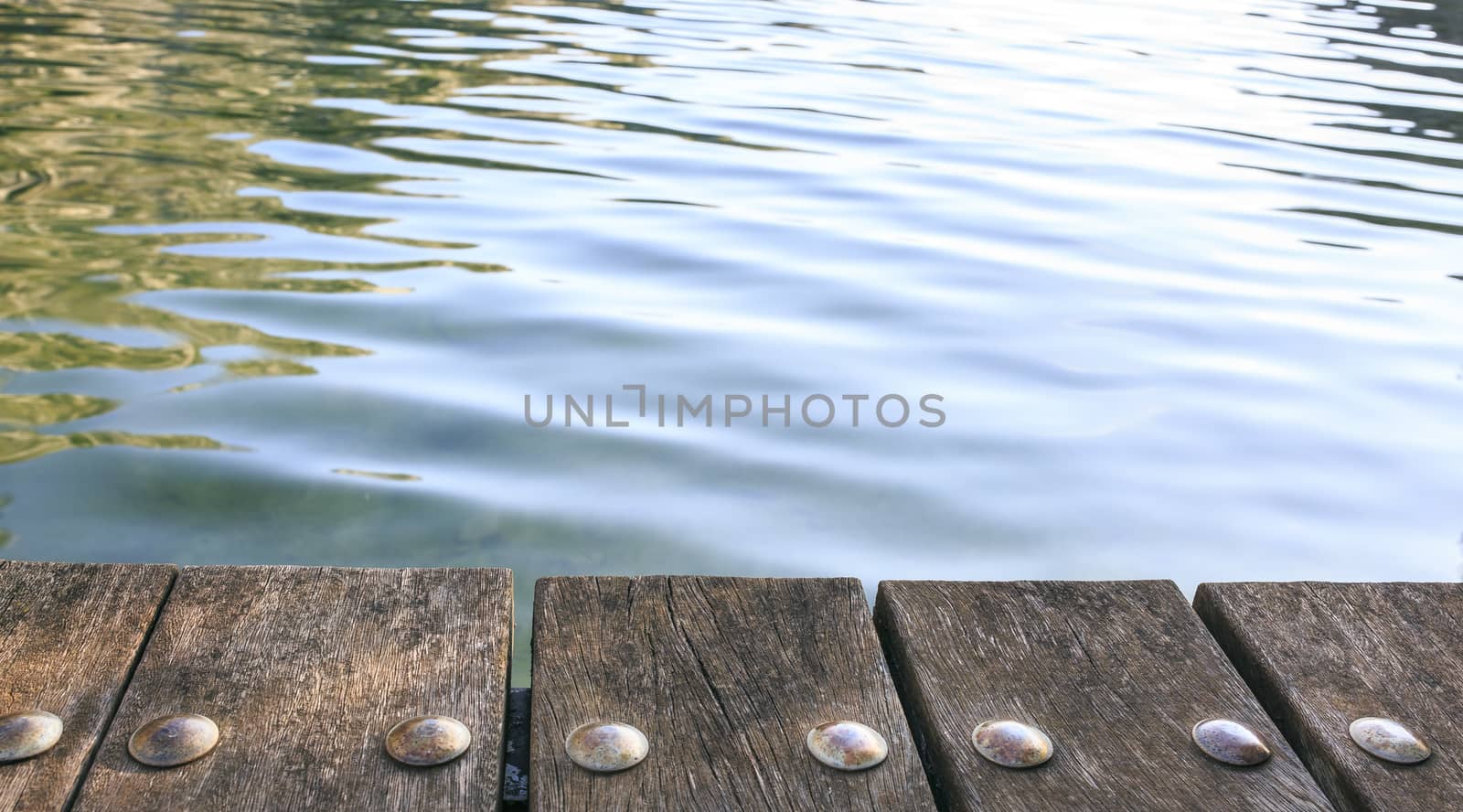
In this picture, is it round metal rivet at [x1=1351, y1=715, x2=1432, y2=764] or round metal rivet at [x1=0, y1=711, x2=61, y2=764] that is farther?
round metal rivet at [x1=1351, y1=715, x2=1432, y2=764]

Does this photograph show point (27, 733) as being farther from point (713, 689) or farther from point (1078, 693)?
point (1078, 693)

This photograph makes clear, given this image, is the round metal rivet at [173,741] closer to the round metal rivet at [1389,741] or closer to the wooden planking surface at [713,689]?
the wooden planking surface at [713,689]

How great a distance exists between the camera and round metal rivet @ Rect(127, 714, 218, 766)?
4.01 ft

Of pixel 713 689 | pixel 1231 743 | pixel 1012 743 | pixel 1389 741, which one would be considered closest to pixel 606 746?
pixel 713 689

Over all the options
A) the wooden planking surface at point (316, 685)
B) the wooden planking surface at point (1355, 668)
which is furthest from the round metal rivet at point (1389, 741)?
the wooden planking surface at point (316, 685)

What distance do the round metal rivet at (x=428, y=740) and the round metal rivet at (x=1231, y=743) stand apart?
780 mm

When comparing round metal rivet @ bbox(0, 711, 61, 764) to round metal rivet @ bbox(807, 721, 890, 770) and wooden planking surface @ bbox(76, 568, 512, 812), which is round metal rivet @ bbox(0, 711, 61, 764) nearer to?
wooden planking surface @ bbox(76, 568, 512, 812)

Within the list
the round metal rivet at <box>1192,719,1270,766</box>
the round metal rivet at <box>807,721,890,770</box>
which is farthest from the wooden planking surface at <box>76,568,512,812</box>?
the round metal rivet at <box>1192,719,1270,766</box>

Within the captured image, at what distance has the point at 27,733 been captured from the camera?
48.4 inches

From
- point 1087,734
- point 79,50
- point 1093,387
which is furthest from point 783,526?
point 79,50

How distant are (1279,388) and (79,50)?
273 inches

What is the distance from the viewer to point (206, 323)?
361 centimetres

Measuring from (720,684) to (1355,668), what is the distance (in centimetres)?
75

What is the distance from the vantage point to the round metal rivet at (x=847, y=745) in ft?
4.21
